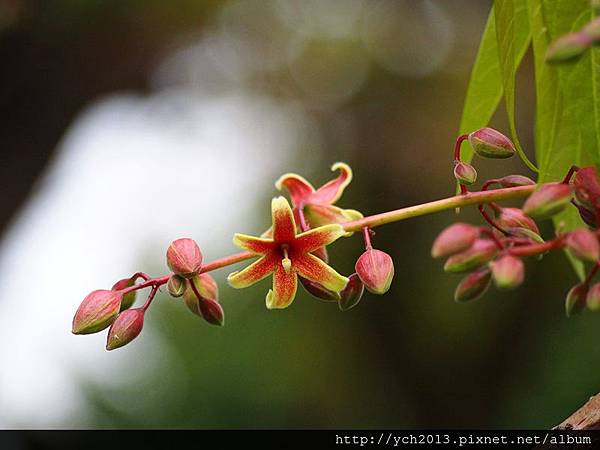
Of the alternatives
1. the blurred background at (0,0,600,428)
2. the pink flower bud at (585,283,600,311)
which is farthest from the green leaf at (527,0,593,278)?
the blurred background at (0,0,600,428)

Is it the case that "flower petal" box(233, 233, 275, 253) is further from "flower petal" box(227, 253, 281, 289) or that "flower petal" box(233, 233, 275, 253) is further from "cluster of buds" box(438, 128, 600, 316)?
"cluster of buds" box(438, 128, 600, 316)

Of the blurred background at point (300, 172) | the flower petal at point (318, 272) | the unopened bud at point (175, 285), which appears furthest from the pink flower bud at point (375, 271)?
the blurred background at point (300, 172)

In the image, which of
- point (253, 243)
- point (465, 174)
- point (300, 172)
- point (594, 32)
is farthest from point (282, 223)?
point (300, 172)

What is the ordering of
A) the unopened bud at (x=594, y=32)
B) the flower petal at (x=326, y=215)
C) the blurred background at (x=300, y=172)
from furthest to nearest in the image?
the blurred background at (x=300, y=172) → the flower petal at (x=326, y=215) → the unopened bud at (x=594, y=32)

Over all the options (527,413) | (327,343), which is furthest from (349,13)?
(527,413)

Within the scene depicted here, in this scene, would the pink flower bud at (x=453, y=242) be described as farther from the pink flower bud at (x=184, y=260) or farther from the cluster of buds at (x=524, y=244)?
the pink flower bud at (x=184, y=260)

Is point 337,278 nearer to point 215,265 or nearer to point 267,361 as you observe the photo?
point 215,265
